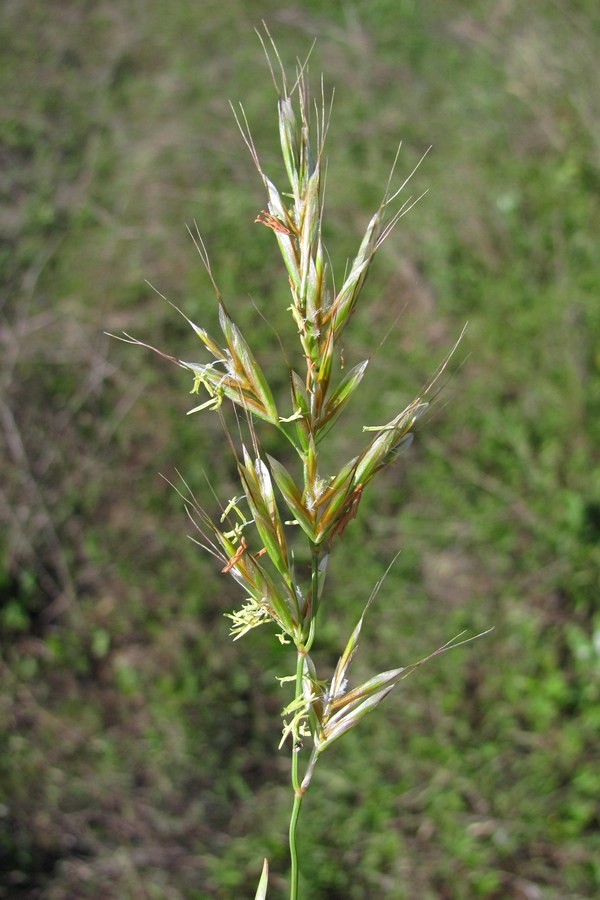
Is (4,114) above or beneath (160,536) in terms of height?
above

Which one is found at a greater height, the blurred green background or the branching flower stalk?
the branching flower stalk

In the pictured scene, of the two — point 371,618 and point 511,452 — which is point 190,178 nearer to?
point 511,452

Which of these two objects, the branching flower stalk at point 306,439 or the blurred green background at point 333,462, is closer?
the branching flower stalk at point 306,439

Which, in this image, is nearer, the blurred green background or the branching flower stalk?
the branching flower stalk

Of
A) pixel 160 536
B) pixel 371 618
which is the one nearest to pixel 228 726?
pixel 371 618

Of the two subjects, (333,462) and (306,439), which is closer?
(306,439)

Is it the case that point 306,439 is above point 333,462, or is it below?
above

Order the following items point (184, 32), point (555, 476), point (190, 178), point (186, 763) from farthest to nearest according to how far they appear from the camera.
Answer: point (184, 32) → point (190, 178) → point (555, 476) → point (186, 763)

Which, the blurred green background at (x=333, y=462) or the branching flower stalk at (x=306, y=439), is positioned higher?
the branching flower stalk at (x=306, y=439)
